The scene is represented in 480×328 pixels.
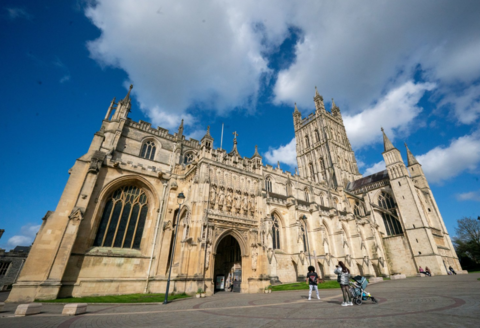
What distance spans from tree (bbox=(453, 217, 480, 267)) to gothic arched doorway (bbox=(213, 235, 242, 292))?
147ft

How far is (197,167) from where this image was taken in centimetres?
1953

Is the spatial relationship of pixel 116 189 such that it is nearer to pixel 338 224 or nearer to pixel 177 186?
pixel 177 186

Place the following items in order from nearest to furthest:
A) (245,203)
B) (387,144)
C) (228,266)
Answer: (245,203) → (228,266) → (387,144)

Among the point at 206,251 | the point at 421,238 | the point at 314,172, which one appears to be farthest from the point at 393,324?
the point at 314,172

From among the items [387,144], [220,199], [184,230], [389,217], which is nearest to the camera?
[184,230]

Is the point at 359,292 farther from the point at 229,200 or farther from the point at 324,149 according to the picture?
the point at 324,149

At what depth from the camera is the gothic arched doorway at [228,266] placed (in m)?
19.9

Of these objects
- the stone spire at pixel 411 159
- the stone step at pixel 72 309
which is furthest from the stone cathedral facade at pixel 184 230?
the stone step at pixel 72 309

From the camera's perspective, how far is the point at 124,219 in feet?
59.3

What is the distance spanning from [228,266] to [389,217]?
30.9 metres

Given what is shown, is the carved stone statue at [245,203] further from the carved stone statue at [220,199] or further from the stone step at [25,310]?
the stone step at [25,310]

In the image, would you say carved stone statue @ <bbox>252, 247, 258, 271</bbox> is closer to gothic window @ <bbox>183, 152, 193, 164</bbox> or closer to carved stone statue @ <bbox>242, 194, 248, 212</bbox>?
carved stone statue @ <bbox>242, 194, 248, 212</bbox>

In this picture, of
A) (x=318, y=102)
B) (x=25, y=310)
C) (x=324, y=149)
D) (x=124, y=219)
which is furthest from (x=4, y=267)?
(x=318, y=102)

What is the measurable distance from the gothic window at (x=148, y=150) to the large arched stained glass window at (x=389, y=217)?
3931 cm
